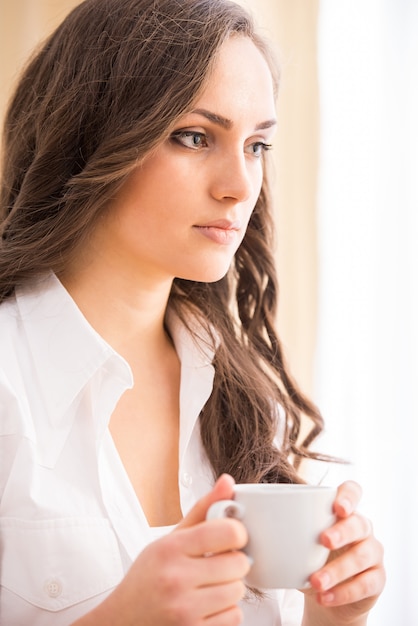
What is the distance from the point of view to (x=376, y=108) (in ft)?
6.80

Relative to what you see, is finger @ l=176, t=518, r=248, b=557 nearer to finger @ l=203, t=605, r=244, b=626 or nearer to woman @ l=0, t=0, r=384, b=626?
finger @ l=203, t=605, r=244, b=626

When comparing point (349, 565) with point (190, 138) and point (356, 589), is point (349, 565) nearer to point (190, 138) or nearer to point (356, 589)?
point (356, 589)

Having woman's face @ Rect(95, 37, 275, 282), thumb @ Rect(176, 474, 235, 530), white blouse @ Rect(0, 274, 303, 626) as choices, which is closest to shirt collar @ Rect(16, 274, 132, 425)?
white blouse @ Rect(0, 274, 303, 626)

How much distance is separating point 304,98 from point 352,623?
1.48m

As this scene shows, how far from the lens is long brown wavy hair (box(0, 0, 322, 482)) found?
1192 mm

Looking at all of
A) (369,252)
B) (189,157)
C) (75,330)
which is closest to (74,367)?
(75,330)

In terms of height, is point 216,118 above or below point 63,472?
above

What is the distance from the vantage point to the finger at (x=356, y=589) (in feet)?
2.82

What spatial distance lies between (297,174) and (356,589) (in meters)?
1.43

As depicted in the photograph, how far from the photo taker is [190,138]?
1209 mm

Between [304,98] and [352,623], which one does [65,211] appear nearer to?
[352,623]

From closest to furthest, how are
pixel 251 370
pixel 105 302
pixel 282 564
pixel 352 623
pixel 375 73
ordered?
pixel 282 564
pixel 352 623
pixel 105 302
pixel 251 370
pixel 375 73

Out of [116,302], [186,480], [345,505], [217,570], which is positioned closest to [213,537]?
[217,570]

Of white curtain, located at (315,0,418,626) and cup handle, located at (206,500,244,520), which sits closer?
cup handle, located at (206,500,244,520)
